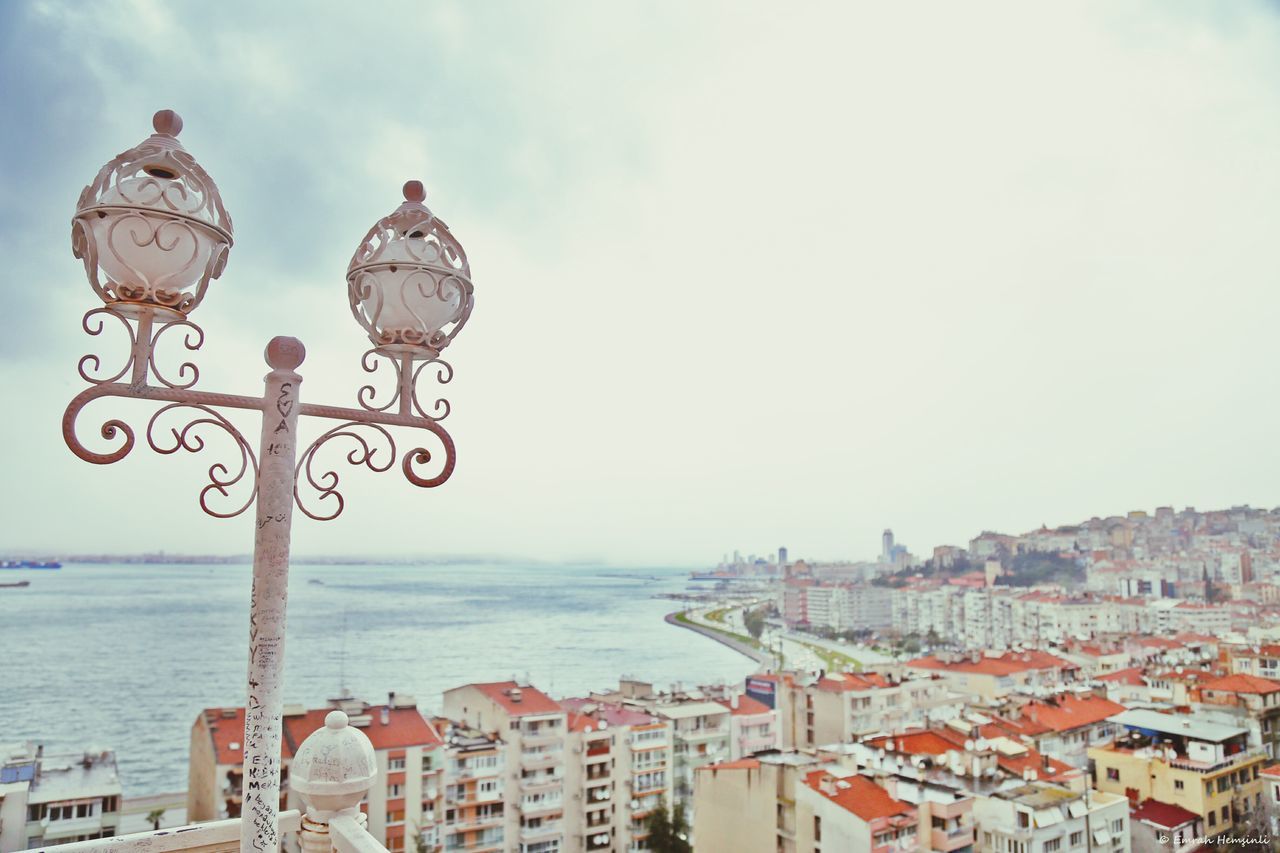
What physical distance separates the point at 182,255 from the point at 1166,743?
1743 centimetres

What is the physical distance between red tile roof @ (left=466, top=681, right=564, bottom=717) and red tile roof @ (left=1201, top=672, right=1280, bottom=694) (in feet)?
47.3

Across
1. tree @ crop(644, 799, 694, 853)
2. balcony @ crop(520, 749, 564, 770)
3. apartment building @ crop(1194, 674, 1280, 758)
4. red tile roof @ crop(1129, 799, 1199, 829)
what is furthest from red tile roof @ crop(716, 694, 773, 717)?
apartment building @ crop(1194, 674, 1280, 758)

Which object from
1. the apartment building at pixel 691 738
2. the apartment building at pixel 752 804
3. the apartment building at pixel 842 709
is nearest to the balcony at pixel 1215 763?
the apartment building at pixel 752 804

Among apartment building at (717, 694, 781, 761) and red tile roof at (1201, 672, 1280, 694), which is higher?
red tile roof at (1201, 672, 1280, 694)

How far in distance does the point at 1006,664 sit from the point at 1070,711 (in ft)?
23.9

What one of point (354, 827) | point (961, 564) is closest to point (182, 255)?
point (354, 827)

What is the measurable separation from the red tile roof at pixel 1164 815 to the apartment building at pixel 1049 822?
115 cm

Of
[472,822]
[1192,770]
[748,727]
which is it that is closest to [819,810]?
[472,822]

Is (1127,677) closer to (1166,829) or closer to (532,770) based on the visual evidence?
(1166,829)

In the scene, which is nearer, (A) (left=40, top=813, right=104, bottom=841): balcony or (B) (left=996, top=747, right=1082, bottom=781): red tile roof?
(A) (left=40, top=813, right=104, bottom=841): balcony

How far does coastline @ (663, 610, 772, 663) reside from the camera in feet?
165

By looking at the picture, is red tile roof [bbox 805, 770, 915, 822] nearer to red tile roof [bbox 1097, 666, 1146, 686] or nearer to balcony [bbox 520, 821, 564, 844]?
balcony [bbox 520, 821, 564, 844]

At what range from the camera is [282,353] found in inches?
49.4

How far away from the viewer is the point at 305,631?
2249 inches
